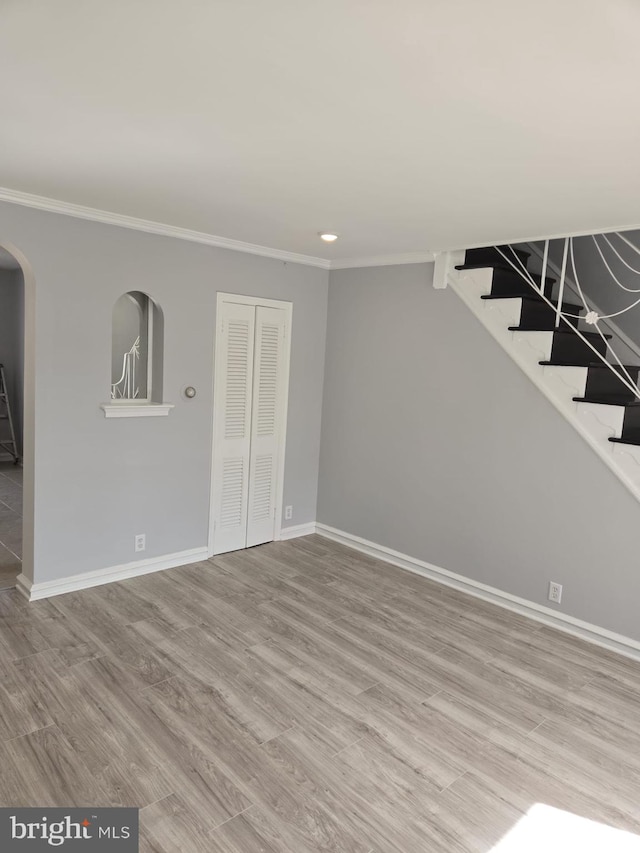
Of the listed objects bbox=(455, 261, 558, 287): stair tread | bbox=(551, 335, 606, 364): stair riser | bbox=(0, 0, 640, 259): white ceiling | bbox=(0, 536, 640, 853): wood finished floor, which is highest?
bbox=(0, 0, 640, 259): white ceiling

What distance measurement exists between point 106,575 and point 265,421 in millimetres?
1622

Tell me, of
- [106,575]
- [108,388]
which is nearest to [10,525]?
[106,575]

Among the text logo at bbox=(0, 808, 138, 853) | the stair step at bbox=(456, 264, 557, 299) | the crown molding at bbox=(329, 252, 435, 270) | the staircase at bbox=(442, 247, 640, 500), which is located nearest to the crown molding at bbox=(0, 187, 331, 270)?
the crown molding at bbox=(329, 252, 435, 270)

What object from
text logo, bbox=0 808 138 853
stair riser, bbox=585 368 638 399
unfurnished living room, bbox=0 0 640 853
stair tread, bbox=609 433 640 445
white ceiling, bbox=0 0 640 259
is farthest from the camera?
stair riser, bbox=585 368 638 399

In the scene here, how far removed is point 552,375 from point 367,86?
2361 mm

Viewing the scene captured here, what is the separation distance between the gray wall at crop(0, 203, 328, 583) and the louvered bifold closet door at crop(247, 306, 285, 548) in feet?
0.96

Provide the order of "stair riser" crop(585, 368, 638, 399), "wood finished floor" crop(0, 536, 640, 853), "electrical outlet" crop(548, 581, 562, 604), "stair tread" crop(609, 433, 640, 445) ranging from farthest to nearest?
"electrical outlet" crop(548, 581, 562, 604), "stair riser" crop(585, 368, 638, 399), "stair tread" crop(609, 433, 640, 445), "wood finished floor" crop(0, 536, 640, 853)

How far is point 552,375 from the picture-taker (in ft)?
11.7

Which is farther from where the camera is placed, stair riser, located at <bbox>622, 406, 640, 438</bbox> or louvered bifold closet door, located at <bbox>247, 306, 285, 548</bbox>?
louvered bifold closet door, located at <bbox>247, 306, 285, 548</bbox>

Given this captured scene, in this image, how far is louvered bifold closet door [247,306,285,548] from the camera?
454 centimetres

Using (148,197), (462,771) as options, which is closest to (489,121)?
(148,197)

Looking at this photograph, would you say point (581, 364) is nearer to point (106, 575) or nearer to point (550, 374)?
point (550, 374)

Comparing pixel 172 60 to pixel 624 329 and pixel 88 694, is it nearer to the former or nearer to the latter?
pixel 88 694

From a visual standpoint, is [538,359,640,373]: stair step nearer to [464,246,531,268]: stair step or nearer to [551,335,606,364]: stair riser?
[551,335,606,364]: stair riser
